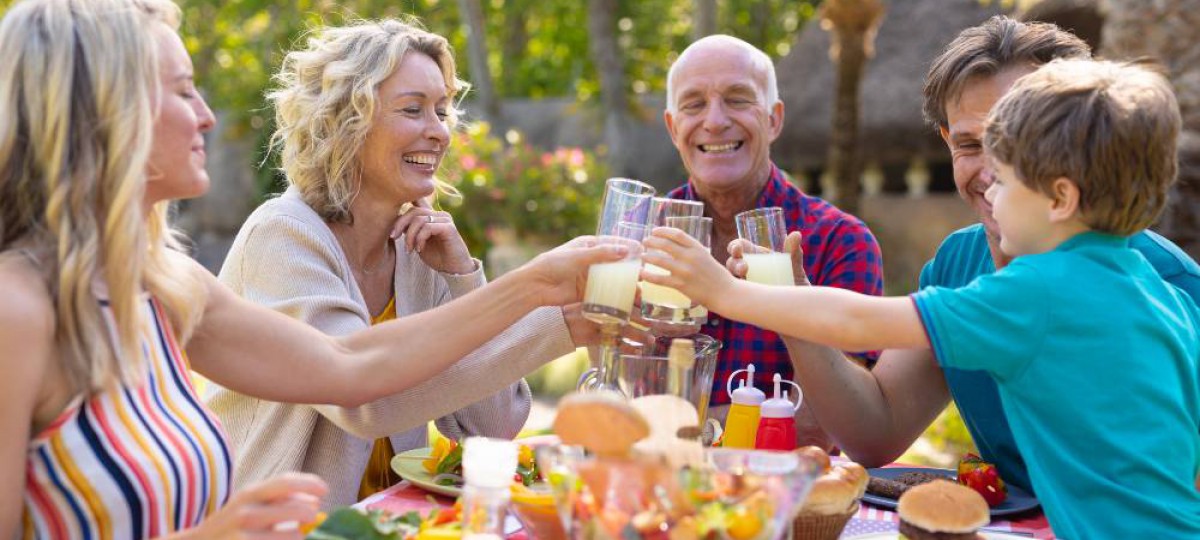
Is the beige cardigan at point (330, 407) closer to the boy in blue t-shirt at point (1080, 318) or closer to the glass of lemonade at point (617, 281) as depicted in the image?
the glass of lemonade at point (617, 281)

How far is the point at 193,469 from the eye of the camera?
2.04 metres

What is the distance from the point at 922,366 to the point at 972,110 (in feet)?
2.19

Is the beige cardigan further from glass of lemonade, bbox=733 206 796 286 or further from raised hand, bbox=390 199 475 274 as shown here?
glass of lemonade, bbox=733 206 796 286

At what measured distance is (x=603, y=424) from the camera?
1.70m

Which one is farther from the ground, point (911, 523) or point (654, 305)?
point (654, 305)

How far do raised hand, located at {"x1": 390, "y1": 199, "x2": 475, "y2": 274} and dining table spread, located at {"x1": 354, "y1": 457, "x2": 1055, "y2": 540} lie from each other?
879mm

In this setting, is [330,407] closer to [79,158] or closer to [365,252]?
[365,252]

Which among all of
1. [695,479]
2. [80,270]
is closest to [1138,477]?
[695,479]

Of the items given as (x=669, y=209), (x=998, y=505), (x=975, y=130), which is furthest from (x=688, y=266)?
(x=975, y=130)

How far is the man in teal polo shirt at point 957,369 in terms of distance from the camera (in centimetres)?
289

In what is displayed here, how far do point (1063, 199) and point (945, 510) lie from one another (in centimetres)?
59

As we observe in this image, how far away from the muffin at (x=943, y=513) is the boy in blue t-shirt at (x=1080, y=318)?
230mm

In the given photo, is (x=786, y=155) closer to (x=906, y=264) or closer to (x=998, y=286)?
(x=906, y=264)

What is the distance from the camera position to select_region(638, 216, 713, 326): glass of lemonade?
241 centimetres
